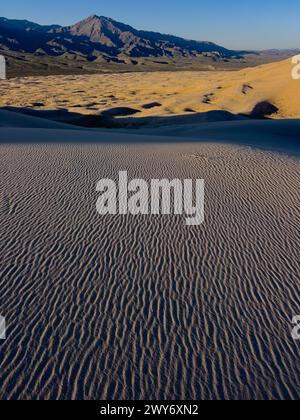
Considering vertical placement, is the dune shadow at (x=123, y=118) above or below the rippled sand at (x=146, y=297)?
above

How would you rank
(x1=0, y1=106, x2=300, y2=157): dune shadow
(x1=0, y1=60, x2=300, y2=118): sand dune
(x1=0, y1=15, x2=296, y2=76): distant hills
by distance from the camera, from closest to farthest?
(x1=0, y1=106, x2=300, y2=157): dune shadow, (x1=0, y1=60, x2=300, y2=118): sand dune, (x1=0, y1=15, x2=296, y2=76): distant hills

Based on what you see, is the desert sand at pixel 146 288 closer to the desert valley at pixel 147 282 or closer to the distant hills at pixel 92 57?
the desert valley at pixel 147 282

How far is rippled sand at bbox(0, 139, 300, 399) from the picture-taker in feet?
11.3

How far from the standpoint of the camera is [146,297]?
457 centimetres

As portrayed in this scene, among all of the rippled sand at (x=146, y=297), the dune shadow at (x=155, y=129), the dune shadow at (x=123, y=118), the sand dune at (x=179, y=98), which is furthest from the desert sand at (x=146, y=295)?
the sand dune at (x=179, y=98)

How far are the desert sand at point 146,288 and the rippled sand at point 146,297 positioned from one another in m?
0.01

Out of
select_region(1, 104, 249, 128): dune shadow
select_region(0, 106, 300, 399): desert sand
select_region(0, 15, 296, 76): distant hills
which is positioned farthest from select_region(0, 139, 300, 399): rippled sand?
select_region(0, 15, 296, 76): distant hills

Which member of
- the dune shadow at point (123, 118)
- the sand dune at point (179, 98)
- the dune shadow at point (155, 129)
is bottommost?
the dune shadow at point (155, 129)

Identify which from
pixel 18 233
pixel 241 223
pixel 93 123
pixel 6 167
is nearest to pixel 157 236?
pixel 241 223

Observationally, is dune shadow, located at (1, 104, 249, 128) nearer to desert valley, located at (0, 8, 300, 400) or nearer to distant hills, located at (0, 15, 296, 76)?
desert valley, located at (0, 8, 300, 400)

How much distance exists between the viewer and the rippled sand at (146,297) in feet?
11.3

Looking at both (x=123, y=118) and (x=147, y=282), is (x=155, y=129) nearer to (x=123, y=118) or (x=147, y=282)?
(x=123, y=118)

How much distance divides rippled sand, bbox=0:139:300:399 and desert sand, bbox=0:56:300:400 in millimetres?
14

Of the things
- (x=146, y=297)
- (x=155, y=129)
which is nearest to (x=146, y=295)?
(x=146, y=297)
